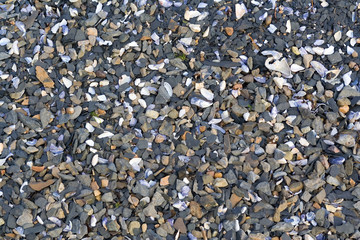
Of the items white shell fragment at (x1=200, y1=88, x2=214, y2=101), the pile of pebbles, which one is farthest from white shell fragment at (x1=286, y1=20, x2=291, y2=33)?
white shell fragment at (x1=200, y1=88, x2=214, y2=101)

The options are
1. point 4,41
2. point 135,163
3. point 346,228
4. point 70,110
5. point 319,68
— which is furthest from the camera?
point 4,41

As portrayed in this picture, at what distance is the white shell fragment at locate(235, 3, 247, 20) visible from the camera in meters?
2.21

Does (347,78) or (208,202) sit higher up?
(347,78)

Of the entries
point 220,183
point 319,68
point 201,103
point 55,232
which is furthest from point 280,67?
point 55,232

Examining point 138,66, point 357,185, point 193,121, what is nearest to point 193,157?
point 193,121

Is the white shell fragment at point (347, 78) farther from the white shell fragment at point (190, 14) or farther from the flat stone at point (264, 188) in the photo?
the white shell fragment at point (190, 14)

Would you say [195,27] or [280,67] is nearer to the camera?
[280,67]

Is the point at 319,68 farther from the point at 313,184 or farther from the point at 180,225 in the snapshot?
the point at 180,225

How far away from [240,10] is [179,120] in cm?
70

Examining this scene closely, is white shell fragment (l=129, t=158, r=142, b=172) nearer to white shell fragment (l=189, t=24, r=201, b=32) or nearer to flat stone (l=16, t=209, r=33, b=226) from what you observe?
flat stone (l=16, t=209, r=33, b=226)

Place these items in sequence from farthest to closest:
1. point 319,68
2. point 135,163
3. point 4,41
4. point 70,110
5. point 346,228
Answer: point 4,41 → point 319,68 → point 70,110 → point 135,163 → point 346,228

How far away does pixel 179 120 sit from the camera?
1.93m

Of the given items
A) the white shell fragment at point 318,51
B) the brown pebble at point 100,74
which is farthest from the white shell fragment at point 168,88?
the white shell fragment at point 318,51

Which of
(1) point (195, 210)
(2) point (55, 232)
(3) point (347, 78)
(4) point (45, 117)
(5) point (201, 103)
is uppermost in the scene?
(3) point (347, 78)
